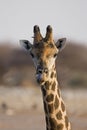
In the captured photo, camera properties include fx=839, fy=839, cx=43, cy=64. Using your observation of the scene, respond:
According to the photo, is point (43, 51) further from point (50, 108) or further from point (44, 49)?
point (50, 108)

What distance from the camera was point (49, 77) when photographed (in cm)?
880

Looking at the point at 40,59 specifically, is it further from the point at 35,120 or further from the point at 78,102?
the point at 78,102

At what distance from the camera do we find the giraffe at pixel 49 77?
8695mm

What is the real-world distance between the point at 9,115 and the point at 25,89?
29.6ft

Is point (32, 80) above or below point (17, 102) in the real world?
below

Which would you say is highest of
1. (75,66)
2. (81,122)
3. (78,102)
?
(81,122)

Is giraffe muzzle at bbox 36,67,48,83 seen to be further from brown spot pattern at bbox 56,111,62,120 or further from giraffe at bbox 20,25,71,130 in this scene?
brown spot pattern at bbox 56,111,62,120

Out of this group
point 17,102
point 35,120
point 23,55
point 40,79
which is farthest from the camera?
point 23,55

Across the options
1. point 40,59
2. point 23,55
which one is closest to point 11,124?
point 40,59

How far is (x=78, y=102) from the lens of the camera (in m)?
26.1

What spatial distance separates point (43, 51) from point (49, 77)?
284mm

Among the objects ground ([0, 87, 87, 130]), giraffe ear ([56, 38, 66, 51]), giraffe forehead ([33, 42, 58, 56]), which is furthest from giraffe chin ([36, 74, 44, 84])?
ground ([0, 87, 87, 130])

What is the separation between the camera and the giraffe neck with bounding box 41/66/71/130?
8878 millimetres

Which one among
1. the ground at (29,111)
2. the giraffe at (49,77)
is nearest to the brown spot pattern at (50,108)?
the giraffe at (49,77)
